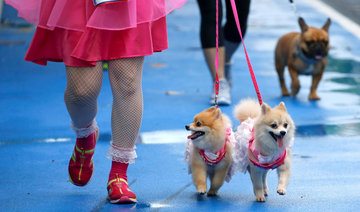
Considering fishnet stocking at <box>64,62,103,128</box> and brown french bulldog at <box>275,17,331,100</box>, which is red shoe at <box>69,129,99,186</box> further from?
brown french bulldog at <box>275,17,331,100</box>

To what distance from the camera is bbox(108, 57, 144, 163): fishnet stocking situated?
118 inches

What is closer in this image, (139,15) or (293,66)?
(139,15)

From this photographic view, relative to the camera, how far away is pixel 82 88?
3.04 meters

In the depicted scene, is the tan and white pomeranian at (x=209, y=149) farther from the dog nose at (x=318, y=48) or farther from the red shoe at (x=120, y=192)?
the dog nose at (x=318, y=48)

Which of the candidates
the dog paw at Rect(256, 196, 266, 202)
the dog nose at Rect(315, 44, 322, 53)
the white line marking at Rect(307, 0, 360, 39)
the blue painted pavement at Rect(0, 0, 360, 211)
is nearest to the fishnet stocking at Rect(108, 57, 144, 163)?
the blue painted pavement at Rect(0, 0, 360, 211)

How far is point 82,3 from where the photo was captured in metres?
2.97

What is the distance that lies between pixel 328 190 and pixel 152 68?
393 cm

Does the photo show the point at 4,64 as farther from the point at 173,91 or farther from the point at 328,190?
the point at 328,190

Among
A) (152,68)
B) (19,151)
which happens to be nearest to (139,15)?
(19,151)

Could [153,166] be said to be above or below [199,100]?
above

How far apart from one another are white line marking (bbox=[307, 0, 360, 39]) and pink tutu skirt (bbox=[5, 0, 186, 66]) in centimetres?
592

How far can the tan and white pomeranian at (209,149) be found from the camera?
3070mm

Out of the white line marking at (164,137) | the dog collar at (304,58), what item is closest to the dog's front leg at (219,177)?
the white line marking at (164,137)

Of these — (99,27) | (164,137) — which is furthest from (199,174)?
(164,137)
